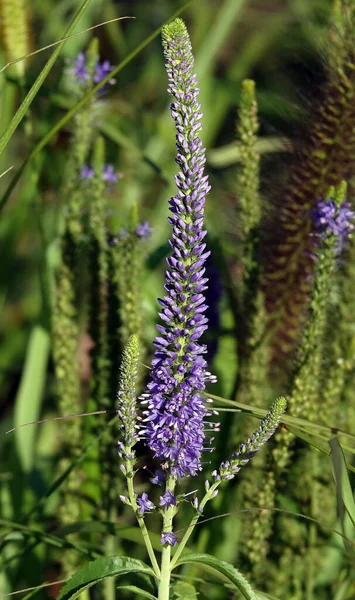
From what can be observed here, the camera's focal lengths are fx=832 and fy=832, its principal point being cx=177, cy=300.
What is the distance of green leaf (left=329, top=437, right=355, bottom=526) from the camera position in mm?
1174

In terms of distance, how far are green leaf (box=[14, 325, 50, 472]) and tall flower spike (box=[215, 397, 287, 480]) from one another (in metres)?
1.38

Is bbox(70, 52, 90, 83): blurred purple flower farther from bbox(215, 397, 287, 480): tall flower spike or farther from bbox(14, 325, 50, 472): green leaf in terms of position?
bbox(215, 397, 287, 480): tall flower spike

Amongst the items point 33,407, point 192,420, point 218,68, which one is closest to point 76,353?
point 33,407

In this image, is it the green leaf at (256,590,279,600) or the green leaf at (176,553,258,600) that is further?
the green leaf at (256,590,279,600)

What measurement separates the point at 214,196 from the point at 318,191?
8.50 feet

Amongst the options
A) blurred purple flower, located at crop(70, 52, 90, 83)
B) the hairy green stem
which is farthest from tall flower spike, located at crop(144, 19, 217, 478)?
blurred purple flower, located at crop(70, 52, 90, 83)

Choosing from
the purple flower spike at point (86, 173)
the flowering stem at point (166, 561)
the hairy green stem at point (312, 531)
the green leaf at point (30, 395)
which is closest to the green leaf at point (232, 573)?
the flowering stem at point (166, 561)

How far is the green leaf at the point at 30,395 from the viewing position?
261 centimetres

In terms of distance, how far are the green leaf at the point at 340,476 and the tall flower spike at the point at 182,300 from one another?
0.69 feet

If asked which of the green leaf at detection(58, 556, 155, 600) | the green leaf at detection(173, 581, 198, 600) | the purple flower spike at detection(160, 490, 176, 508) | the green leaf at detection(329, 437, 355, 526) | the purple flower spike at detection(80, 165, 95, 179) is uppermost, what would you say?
the purple flower spike at detection(80, 165, 95, 179)

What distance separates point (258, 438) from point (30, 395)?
57.4 inches

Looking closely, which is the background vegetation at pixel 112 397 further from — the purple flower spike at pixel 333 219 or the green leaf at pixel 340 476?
the purple flower spike at pixel 333 219

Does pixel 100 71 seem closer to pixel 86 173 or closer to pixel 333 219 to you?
pixel 86 173

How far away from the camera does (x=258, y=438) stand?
4.22ft
